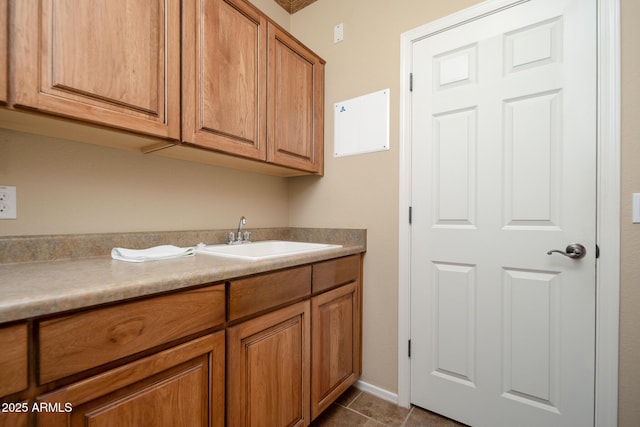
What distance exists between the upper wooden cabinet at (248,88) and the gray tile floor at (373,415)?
1404 millimetres

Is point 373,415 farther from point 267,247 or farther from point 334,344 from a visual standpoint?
point 267,247

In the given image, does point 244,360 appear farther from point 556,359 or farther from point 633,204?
point 633,204

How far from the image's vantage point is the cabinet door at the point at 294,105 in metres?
1.58

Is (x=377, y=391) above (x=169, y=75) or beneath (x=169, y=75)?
beneath

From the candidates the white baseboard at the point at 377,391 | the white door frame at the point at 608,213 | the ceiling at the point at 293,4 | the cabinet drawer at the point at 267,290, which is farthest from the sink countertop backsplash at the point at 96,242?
the ceiling at the point at 293,4

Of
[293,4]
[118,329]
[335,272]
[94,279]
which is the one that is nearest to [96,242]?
[94,279]

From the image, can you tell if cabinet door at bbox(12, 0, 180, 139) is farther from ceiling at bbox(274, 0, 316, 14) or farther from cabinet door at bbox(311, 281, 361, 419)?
ceiling at bbox(274, 0, 316, 14)

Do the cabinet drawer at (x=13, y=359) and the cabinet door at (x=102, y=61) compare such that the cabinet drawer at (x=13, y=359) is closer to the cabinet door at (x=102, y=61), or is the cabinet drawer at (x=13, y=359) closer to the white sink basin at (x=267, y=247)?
the cabinet door at (x=102, y=61)

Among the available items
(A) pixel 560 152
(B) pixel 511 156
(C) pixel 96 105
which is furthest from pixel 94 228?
(A) pixel 560 152

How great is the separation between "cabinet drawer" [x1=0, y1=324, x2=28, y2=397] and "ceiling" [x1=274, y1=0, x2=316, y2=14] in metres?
2.38

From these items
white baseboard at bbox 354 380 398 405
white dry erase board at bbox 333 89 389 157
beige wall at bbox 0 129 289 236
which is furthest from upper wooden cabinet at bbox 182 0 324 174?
white baseboard at bbox 354 380 398 405

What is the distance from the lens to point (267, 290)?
112cm

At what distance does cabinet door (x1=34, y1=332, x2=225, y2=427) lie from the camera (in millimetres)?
656

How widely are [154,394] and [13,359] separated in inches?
13.5
